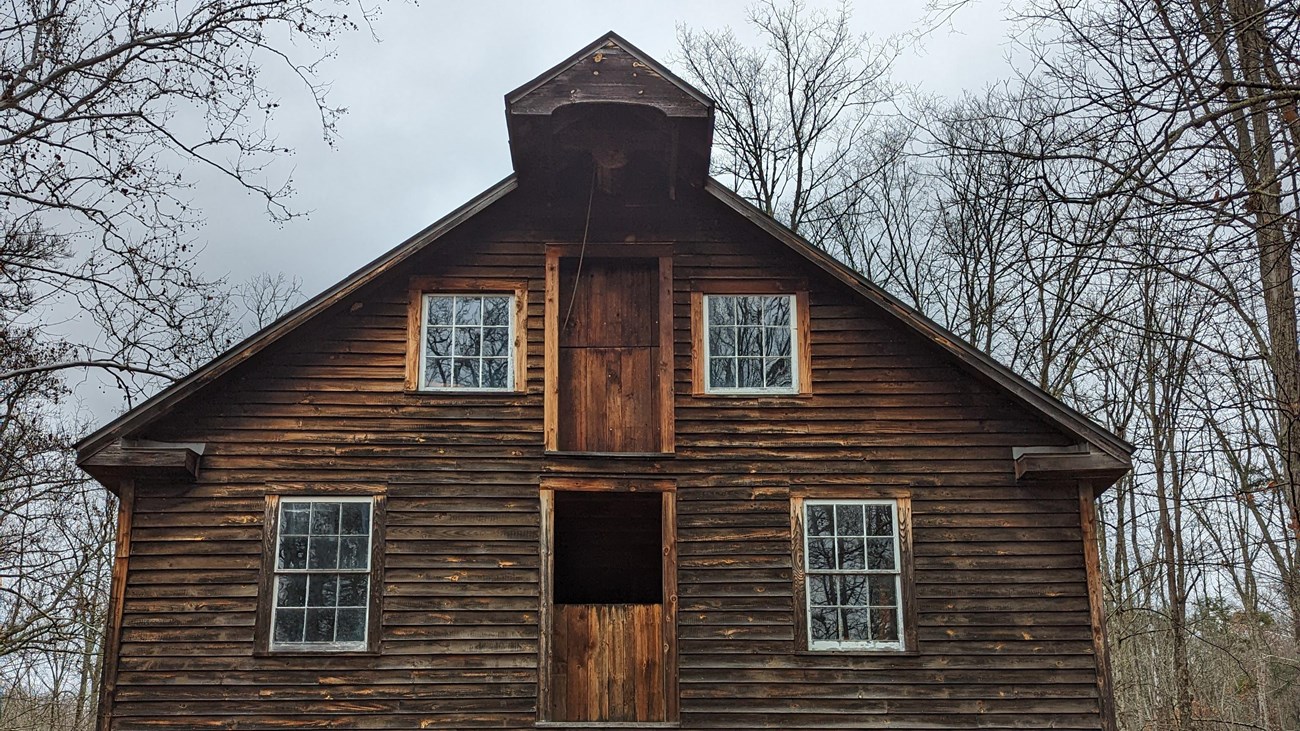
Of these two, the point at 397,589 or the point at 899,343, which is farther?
the point at 899,343

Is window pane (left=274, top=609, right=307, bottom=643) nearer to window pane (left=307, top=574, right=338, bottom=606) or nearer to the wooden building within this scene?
the wooden building

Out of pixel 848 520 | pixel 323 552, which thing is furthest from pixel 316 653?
pixel 848 520

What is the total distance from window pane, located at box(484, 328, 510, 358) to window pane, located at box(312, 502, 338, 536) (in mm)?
2428

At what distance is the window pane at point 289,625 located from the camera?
521 inches

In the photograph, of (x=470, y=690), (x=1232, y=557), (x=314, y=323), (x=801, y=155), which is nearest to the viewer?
(x=470, y=690)

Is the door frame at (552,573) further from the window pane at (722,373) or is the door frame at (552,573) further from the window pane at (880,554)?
the window pane at (880,554)

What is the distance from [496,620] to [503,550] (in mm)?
752

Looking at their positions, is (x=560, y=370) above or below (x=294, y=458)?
above

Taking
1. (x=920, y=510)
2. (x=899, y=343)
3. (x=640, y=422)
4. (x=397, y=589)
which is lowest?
(x=397, y=589)

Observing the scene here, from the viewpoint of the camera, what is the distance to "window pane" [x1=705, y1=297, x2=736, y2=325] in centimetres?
1468

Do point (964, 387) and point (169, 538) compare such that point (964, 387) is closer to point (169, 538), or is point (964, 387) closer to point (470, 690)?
point (470, 690)

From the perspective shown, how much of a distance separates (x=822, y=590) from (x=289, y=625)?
5.69 metres

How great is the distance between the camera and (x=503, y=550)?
1364 centimetres

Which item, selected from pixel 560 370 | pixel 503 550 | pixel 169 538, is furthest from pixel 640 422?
pixel 169 538
